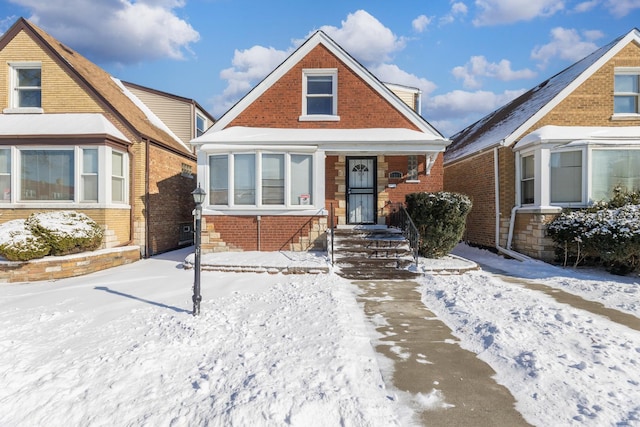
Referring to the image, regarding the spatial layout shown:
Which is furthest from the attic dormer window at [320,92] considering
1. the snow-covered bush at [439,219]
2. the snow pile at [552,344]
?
the snow pile at [552,344]

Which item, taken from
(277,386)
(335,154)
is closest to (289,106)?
(335,154)

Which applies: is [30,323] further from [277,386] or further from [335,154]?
[335,154]

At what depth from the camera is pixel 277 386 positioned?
338 centimetres

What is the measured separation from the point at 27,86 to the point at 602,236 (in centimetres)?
1824

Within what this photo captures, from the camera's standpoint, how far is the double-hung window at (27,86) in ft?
38.3

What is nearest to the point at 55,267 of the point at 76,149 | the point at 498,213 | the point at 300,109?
the point at 76,149

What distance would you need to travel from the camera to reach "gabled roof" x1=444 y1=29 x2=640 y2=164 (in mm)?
11492

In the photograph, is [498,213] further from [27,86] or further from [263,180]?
[27,86]

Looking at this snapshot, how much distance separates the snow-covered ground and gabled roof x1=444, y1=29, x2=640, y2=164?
262 inches

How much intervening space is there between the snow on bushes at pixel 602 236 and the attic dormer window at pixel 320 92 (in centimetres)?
793

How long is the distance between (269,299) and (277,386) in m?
3.13

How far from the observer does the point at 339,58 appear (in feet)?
38.8

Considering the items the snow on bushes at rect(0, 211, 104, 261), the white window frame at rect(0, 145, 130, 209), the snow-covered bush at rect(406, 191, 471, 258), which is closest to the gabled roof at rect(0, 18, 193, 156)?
the white window frame at rect(0, 145, 130, 209)

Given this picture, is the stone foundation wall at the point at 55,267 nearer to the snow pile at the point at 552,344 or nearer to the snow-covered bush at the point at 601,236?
the snow pile at the point at 552,344
